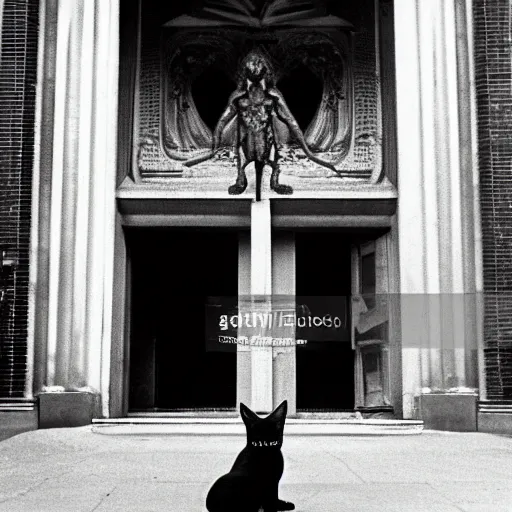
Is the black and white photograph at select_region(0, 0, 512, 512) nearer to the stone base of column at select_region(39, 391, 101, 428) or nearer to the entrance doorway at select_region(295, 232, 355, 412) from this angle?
the stone base of column at select_region(39, 391, 101, 428)

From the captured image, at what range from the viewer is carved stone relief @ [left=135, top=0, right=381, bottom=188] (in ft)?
45.3

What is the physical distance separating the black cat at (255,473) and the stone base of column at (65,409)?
235 inches

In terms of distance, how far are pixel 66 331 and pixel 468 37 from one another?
6.06 m

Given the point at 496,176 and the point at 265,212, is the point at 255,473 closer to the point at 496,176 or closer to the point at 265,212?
the point at 496,176

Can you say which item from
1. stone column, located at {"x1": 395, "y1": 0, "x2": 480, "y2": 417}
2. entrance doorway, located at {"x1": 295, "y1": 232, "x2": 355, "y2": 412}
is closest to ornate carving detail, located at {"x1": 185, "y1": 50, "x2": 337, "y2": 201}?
entrance doorway, located at {"x1": 295, "y1": 232, "x2": 355, "y2": 412}

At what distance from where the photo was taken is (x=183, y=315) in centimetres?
1717

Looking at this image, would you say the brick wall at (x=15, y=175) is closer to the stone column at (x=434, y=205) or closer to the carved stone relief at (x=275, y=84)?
the carved stone relief at (x=275, y=84)

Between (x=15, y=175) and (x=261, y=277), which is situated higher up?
(x=15, y=175)

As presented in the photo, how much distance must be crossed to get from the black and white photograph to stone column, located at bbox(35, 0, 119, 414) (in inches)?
1.0

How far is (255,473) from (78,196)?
694 centimetres

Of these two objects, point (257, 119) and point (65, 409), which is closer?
point (65, 409)

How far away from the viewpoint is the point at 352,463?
8.81m

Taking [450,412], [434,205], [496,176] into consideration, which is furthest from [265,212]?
[450,412]

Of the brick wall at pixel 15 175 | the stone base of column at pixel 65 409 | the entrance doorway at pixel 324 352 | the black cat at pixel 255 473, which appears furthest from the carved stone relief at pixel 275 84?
the black cat at pixel 255 473
